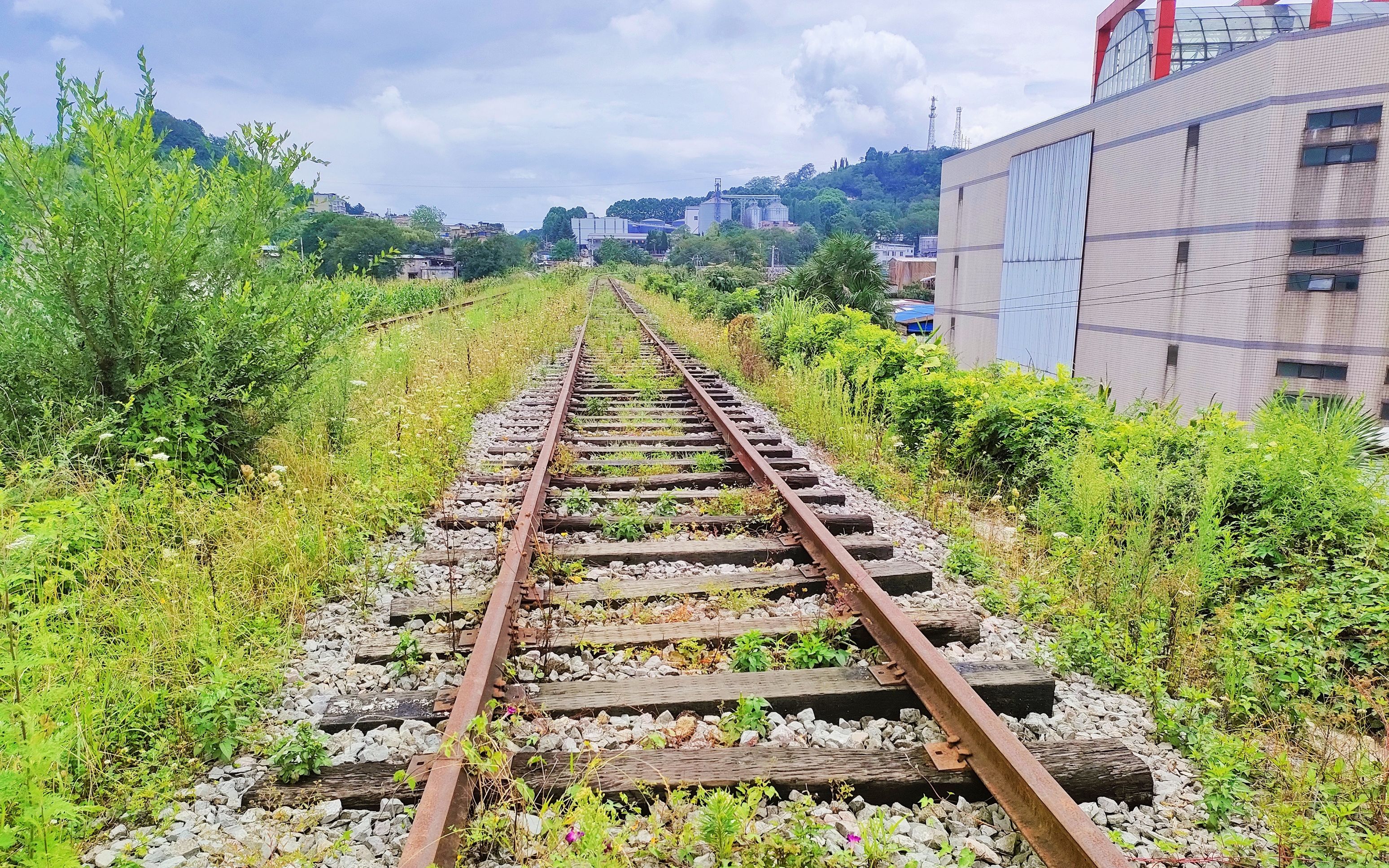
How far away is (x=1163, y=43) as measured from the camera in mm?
28828

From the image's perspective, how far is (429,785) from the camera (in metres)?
2.29

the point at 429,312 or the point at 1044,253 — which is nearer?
the point at 429,312

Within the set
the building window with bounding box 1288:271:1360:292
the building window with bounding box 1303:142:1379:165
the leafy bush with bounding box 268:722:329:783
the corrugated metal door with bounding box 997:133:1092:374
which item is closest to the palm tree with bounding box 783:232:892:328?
the corrugated metal door with bounding box 997:133:1092:374

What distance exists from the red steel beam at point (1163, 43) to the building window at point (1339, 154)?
7851 mm

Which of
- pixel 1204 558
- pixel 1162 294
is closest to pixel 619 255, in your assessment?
pixel 1162 294

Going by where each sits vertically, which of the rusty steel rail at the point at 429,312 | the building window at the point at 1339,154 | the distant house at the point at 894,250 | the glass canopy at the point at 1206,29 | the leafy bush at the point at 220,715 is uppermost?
the glass canopy at the point at 1206,29

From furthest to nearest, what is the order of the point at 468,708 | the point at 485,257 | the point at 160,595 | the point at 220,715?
the point at 485,257
the point at 160,595
the point at 220,715
the point at 468,708

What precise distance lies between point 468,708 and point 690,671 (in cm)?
93

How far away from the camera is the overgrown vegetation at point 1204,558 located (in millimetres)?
2637

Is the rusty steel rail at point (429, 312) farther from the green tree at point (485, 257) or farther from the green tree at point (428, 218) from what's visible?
the green tree at point (428, 218)

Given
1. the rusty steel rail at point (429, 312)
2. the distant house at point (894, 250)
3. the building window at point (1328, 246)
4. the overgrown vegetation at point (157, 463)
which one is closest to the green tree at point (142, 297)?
the overgrown vegetation at point (157, 463)

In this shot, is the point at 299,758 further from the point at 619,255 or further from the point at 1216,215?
the point at 619,255

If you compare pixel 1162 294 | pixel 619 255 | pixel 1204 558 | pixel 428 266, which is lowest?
pixel 1204 558

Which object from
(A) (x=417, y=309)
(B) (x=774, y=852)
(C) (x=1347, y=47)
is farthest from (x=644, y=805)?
(C) (x=1347, y=47)
